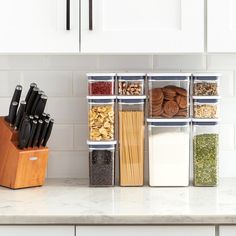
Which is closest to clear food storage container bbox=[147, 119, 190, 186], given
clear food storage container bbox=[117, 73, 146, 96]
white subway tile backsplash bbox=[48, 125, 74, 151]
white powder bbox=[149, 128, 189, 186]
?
white powder bbox=[149, 128, 189, 186]

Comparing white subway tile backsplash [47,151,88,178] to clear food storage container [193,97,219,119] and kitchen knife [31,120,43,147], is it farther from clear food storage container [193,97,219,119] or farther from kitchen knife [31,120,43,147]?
clear food storage container [193,97,219,119]

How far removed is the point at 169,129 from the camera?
2.74m

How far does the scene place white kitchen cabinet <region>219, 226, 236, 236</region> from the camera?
227 cm

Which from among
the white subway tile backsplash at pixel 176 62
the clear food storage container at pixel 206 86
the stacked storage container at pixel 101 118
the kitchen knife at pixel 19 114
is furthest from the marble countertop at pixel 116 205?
the white subway tile backsplash at pixel 176 62

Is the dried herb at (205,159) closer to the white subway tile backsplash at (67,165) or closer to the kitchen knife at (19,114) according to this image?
the white subway tile backsplash at (67,165)

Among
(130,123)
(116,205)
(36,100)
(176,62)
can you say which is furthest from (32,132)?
(176,62)

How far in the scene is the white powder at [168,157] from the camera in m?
2.74

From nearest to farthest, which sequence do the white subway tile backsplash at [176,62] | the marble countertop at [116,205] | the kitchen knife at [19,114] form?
1. the marble countertop at [116,205]
2. the kitchen knife at [19,114]
3. the white subway tile backsplash at [176,62]
